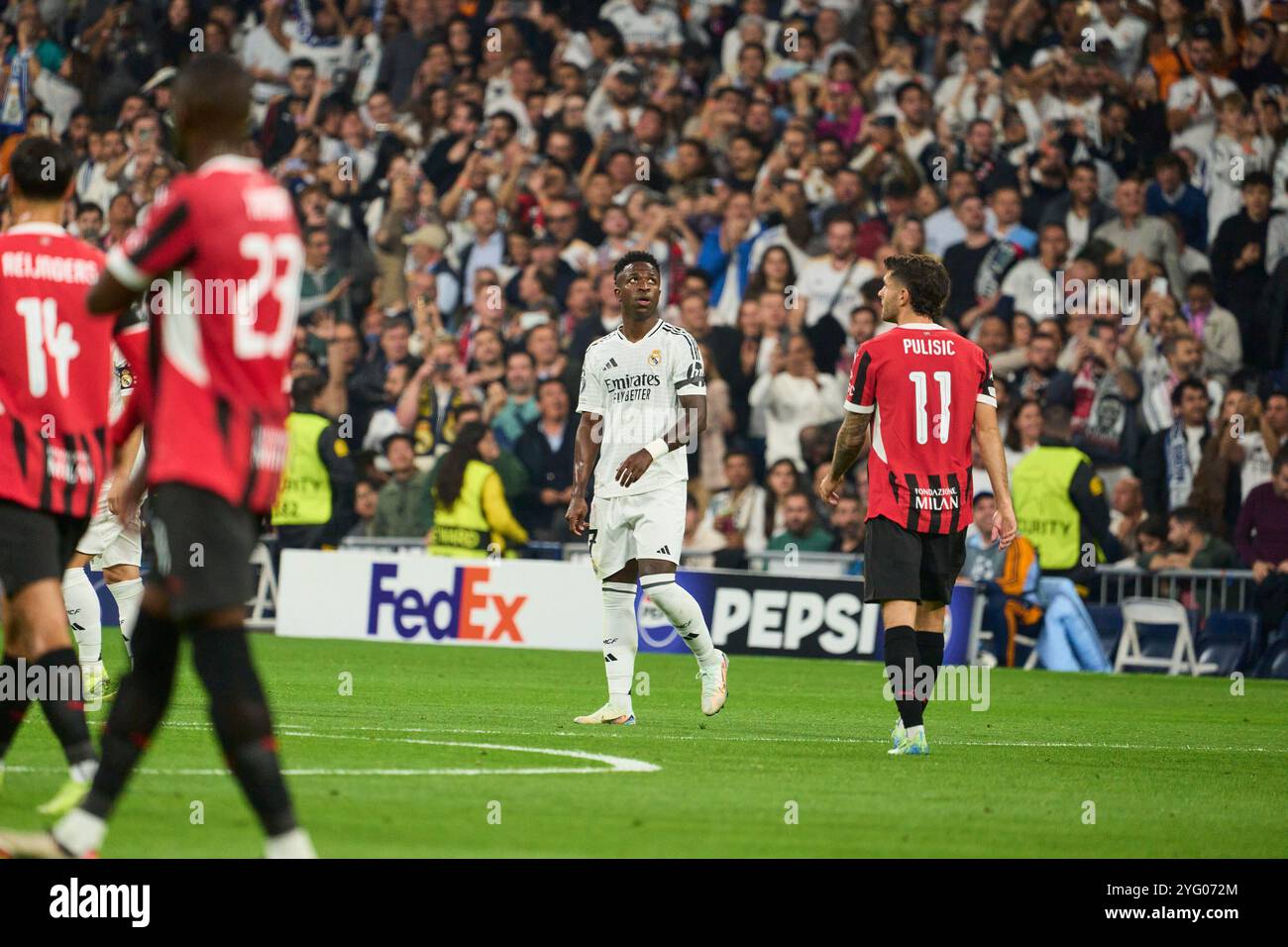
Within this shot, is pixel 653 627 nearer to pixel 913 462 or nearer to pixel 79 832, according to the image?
pixel 913 462

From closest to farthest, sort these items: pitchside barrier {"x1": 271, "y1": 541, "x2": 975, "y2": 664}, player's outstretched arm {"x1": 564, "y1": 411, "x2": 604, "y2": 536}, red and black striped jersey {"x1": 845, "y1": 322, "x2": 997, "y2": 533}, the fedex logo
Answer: red and black striped jersey {"x1": 845, "y1": 322, "x2": 997, "y2": 533} → player's outstretched arm {"x1": 564, "y1": 411, "x2": 604, "y2": 536} → pitchside barrier {"x1": 271, "y1": 541, "x2": 975, "y2": 664} → the fedex logo

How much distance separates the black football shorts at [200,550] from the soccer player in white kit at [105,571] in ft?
18.2

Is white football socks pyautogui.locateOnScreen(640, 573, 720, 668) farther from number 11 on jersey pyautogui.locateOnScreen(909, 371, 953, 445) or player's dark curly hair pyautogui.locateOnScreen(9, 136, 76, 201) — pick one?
player's dark curly hair pyautogui.locateOnScreen(9, 136, 76, 201)

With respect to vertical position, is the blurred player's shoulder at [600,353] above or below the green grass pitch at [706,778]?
above

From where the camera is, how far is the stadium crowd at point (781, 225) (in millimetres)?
20047

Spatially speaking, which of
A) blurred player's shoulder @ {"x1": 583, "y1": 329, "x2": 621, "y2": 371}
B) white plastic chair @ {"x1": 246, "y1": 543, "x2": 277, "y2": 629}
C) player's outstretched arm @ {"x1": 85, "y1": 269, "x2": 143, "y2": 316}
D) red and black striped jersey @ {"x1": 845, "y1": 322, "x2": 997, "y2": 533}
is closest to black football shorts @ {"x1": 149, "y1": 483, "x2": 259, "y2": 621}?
player's outstretched arm @ {"x1": 85, "y1": 269, "x2": 143, "y2": 316}

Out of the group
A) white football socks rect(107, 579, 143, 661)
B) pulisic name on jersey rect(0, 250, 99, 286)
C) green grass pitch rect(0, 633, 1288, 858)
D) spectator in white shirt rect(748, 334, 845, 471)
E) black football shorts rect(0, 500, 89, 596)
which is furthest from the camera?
spectator in white shirt rect(748, 334, 845, 471)

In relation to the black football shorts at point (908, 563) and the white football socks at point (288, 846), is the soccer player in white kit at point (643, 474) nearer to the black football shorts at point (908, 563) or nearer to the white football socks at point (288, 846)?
the black football shorts at point (908, 563)

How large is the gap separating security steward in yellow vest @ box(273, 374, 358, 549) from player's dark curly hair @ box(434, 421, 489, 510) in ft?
4.34

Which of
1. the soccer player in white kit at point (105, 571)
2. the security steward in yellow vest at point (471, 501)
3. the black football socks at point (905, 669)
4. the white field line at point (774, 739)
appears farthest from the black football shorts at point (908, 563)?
the security steward in yellow vest at point (471, 501)

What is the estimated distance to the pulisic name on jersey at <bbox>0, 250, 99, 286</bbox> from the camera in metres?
7.85

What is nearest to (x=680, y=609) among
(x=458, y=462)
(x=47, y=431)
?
(x=47, y=431)

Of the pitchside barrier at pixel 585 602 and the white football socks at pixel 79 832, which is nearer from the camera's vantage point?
the white football socks at pixel 79 832
